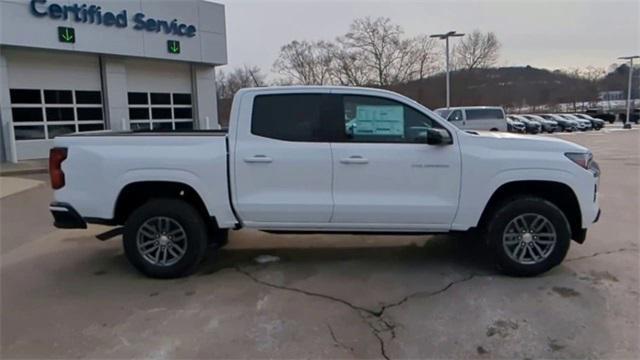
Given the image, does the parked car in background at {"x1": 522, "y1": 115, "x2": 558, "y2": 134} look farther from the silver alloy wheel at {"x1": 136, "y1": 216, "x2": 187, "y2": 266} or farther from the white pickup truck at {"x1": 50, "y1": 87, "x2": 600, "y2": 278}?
the silver alloy wheel at {"x1": 136, "y1": 216, "x2": 187, "y2": 266}

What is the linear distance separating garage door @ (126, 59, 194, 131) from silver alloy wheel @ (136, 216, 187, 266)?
599 inches

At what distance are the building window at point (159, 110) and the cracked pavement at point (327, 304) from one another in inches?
587

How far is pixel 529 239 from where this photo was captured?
181 inches

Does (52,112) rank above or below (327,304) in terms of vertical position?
above

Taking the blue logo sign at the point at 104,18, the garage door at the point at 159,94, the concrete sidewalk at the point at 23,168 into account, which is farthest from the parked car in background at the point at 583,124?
the concrete sidewalk at the point at 23,168

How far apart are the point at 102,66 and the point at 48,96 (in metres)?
2.39

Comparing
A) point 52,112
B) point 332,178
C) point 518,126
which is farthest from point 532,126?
point 332,178

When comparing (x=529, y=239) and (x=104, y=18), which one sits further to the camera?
(x=104, y=18)

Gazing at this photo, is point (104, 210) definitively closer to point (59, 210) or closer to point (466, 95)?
point (59, 210)

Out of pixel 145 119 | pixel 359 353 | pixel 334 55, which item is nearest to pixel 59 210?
pixel 359 353

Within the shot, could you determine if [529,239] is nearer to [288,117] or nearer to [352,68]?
[288,117]

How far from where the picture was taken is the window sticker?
4625 millimetres

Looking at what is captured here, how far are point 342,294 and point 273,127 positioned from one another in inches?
70.2

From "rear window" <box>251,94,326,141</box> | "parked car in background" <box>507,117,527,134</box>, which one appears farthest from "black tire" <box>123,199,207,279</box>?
"parked car in background" <box>507,117,527,134</box>
